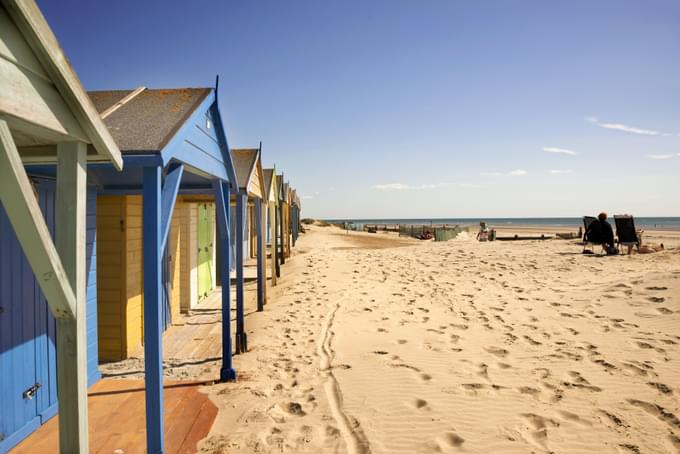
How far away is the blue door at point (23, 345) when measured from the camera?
3508mm

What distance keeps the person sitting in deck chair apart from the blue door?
17968 mm

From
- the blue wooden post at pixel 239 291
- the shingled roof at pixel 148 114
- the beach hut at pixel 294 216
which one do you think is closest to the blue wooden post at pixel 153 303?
the shingled roof at pixel 148 114

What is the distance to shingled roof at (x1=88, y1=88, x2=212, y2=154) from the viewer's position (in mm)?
2971

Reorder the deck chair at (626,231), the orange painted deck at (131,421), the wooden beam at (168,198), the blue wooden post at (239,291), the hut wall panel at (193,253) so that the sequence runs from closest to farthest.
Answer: the wooden beam at (168,198), the orange painted deck at (131,421), the blue wooden post at (239,291), the hut wall panel at (193,253), the deck chair at (626,231)

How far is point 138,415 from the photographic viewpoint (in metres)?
4.00

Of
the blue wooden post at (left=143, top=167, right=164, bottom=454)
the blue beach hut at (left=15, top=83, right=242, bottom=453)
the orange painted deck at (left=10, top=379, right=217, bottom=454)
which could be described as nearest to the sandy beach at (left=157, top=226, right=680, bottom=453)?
the orange painted deck at (left=10, top=379, right=217, bottom=454)

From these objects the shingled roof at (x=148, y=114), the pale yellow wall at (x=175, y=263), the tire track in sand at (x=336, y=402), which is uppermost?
the shingled roof at (x=148, y=114)

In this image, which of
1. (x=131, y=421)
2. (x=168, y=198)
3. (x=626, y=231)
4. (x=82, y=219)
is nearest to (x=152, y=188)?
(x=168, y=198)

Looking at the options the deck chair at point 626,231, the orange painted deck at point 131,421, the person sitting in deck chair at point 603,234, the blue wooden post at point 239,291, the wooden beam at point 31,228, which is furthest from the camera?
the deck chair at point 626,231

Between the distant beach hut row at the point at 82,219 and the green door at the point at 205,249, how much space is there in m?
1.07

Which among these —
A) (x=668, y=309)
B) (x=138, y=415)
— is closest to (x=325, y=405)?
(x=138, y=415)

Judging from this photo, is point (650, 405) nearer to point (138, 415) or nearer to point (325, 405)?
point (325, 405)

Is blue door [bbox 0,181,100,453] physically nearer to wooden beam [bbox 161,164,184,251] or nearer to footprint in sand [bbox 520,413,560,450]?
wooden beam [bbox 161,164,184,251]

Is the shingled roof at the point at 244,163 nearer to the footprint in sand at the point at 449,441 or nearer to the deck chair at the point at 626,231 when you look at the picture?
the footprint in sand at the point at 449,441
